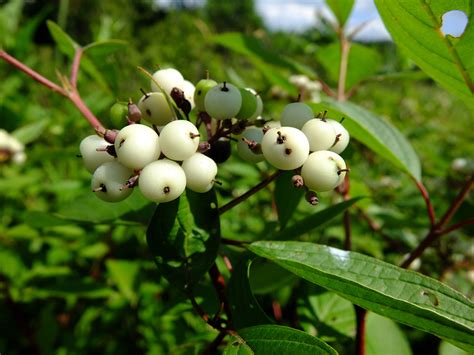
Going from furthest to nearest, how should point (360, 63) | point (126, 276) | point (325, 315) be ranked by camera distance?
1. point (126, 276)
2. point (360, 63)
3. point (325, 315)

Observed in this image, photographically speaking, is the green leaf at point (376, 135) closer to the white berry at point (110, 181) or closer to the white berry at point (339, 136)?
the white berry at point (339, 136)

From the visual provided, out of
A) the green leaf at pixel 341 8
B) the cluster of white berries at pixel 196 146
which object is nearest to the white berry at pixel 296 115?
the cluster of white berries at pixel 196 146

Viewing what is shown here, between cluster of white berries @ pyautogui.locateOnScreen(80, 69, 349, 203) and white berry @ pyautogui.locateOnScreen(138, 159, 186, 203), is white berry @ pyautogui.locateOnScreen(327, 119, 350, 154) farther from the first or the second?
white berry @ pyautogui.locateOnScreen(138, 159, 186, 203)

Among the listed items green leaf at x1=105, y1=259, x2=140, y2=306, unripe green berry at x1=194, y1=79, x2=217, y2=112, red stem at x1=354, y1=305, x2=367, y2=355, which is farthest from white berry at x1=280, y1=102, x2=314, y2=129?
green leaf at x1=105, y1=259, x2=140, y2=306

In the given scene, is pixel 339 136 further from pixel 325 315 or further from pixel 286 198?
pixel 325 315

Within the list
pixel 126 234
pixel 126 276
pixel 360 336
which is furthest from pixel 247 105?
pixel 126 234

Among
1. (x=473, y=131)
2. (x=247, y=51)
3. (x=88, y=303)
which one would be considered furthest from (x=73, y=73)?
(x=473, y=131)
